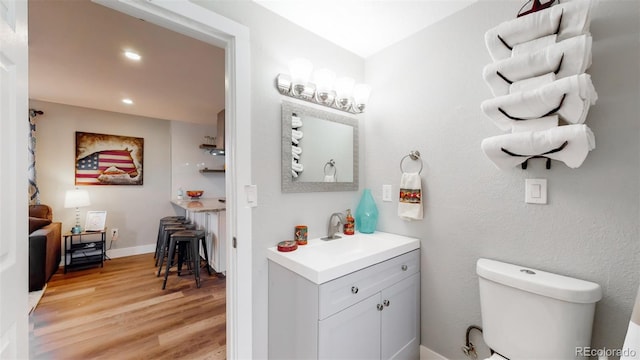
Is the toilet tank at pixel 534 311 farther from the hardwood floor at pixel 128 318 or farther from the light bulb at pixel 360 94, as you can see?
the hardwood floor at pixel 128 318

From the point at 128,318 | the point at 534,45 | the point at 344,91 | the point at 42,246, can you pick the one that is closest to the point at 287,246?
the point at 344,91

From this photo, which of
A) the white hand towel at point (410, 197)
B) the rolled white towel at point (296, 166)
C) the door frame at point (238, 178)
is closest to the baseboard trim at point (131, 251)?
the door frame at point (238, 178)

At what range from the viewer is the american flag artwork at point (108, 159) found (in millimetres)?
3633

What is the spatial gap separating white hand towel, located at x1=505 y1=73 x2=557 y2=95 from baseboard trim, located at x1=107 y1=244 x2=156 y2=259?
16.6 ft

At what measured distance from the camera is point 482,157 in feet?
4.52

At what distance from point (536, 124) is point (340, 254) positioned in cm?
111

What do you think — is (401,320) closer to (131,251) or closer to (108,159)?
(131,251)

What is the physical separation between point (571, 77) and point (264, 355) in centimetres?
194

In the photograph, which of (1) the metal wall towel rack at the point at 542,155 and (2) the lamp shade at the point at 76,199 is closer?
(1) the metal wall towel rack at the point at 542,155

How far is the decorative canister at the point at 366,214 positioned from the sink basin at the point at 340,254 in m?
0.07

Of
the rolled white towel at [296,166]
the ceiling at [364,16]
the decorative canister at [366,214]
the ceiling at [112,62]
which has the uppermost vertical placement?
the ceiling at [112,62]

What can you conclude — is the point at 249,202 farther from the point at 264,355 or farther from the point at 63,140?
the point at 63,140

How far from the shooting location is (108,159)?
3.80 metres

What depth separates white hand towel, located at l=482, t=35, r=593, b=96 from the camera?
0.95m
